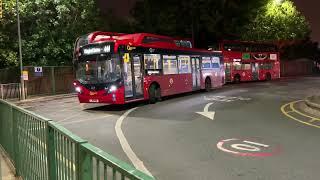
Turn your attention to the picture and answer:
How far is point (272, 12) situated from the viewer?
51.3 metres

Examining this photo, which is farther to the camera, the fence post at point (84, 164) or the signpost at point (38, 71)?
the signpost at point (38, 71)

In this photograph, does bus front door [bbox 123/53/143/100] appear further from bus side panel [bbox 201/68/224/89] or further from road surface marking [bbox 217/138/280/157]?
road surface marking [bbox 217/138/280/157]

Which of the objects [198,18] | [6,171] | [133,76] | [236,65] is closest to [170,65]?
[133,76]

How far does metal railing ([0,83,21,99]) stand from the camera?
33.3 meters

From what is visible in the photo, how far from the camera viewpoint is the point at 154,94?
22.4 metres

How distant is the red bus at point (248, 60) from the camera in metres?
40.5

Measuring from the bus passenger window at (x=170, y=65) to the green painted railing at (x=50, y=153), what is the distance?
14411 millimetres

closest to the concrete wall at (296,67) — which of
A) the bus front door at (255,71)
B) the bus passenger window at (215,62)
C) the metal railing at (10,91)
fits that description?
the bus front door at (255,71)

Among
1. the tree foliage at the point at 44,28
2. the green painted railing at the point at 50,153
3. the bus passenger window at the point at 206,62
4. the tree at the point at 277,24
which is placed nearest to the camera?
the green painted railing at the point at 50,153

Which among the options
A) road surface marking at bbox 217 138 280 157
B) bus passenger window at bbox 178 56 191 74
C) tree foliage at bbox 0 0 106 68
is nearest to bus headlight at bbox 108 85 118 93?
bus passenger window at bbox 178 56 191 74

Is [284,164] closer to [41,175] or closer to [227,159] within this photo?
[227,159]

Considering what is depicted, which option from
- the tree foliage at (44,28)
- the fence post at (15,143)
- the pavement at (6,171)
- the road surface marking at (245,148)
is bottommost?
the road surface marking at (245,148)

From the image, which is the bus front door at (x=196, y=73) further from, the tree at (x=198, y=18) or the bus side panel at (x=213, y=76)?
the tree at (x=198, y=18)

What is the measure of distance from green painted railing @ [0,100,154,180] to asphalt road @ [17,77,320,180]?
7.58 feet
